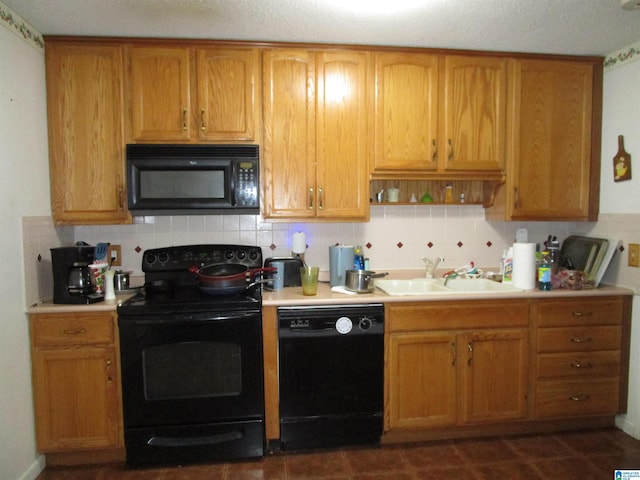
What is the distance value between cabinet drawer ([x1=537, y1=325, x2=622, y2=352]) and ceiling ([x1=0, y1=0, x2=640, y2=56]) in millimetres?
1691

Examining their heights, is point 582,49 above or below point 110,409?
above

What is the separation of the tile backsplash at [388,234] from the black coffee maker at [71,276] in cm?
31

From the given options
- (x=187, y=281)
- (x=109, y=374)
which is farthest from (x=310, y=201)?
(x=109, y=374)

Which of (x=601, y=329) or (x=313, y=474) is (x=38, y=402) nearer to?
(x=313, y=474)

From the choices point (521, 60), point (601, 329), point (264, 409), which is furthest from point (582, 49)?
point (264, 409)

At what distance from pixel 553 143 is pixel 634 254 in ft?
2.71

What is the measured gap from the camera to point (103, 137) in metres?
2.22

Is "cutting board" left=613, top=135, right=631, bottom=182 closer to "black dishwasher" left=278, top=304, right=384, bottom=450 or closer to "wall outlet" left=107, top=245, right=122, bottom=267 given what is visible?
"black dishwasher" left=278, top=304, right=384, bottom=450

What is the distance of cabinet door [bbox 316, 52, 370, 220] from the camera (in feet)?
7.64

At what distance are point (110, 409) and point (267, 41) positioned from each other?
220 centimetres

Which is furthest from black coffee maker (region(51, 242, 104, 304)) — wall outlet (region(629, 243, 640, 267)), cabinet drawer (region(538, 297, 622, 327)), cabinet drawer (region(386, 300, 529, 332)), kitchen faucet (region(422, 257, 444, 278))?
wall outlet (region(629, 243, 640, 267))

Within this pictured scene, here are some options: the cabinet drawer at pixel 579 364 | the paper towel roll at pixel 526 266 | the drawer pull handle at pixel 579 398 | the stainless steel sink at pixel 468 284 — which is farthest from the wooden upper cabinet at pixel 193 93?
the drawer pull handle at pixel 579 398

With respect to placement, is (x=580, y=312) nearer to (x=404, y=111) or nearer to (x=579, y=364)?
(x=579, y=364)

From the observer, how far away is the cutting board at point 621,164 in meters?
2.38
